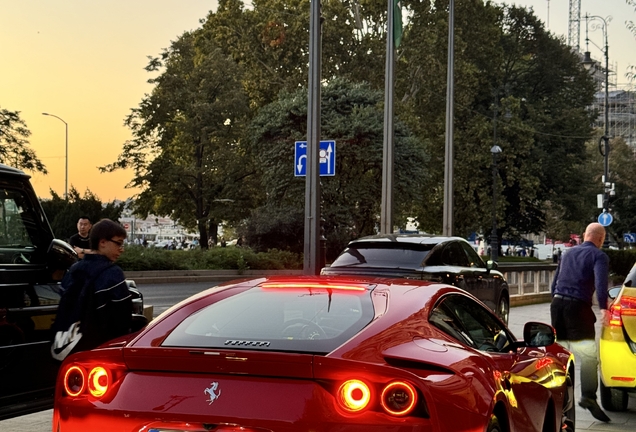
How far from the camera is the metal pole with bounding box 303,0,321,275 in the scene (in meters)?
20.8

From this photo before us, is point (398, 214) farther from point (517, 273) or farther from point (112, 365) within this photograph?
point (112, 365)

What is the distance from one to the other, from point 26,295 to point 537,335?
11.1 ft

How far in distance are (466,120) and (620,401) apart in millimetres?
49586

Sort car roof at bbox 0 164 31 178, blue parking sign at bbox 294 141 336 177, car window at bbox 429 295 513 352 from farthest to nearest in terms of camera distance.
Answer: blue parking sign at bbox 294 141 336 177 → car roof at bbox 0 164 31 178 → car window at bbox 429 295 513 352

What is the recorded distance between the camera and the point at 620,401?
966 centimetres

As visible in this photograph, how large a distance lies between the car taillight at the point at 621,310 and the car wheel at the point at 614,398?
720 mm

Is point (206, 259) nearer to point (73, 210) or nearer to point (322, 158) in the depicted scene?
point (73, 210)

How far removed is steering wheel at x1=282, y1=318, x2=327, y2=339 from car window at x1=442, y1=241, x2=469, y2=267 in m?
10.9

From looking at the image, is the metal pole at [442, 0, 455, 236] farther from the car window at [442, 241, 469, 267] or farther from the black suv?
the black suv

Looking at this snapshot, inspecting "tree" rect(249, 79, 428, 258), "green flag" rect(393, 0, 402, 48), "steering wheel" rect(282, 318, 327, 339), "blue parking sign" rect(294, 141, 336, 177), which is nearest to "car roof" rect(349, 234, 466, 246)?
"blue parking sign" rect(294, 141, 336, 177)

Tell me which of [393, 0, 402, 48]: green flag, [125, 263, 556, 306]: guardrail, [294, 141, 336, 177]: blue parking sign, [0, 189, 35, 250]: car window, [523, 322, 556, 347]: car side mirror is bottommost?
[125, 263, 556, 306]: guardrail

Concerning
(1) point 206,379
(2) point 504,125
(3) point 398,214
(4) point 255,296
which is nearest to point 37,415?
(4) point 255,296

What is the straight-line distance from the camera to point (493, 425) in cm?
465

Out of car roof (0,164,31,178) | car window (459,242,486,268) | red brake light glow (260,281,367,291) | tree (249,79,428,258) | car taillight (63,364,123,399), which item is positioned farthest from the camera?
tree (249,79,428,258)
